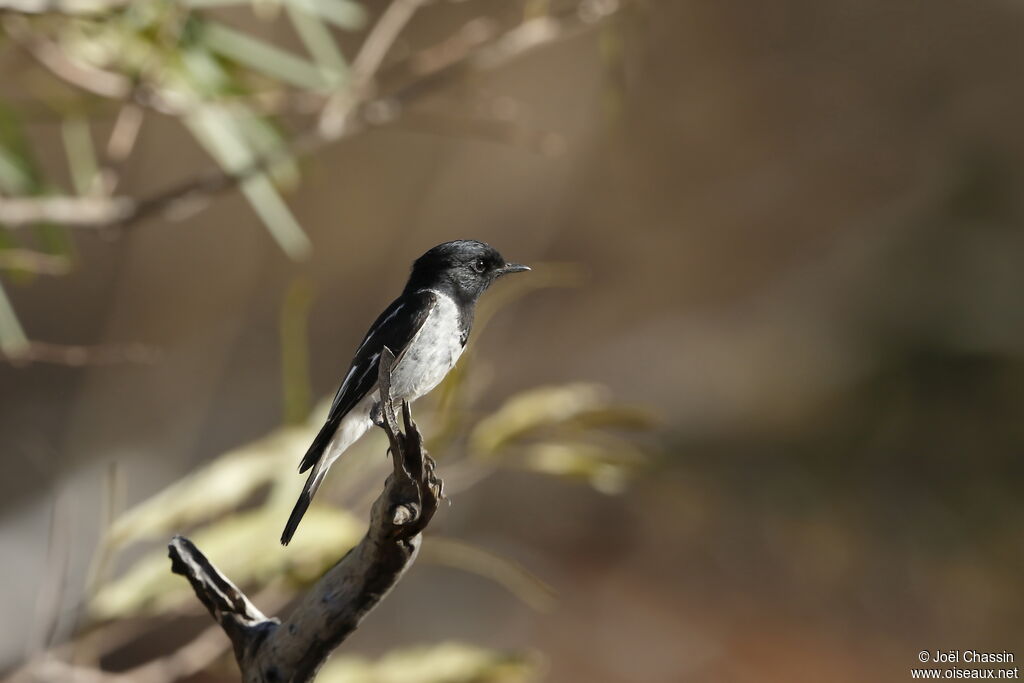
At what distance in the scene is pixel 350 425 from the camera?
3.41ft

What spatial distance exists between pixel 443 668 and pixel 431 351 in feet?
2.18

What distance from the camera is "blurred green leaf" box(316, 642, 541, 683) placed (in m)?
1.41

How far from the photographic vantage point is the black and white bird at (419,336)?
0.96 m

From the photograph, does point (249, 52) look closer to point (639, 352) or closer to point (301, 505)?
point (301, 505)

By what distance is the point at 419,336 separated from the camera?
0.99 meters

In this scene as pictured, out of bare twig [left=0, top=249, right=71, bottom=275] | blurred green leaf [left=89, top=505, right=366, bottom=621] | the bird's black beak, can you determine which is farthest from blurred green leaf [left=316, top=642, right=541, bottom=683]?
bare twig [left=0, top=249, right=71, bottom=275]

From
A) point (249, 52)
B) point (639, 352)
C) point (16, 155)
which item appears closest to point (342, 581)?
point (16, 155)

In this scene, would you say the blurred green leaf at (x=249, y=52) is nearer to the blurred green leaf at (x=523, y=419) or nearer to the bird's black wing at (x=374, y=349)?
the blurred green leaf at (x=523, y=419)

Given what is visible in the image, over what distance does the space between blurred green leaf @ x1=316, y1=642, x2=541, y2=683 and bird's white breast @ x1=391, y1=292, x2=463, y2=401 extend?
1.72ft

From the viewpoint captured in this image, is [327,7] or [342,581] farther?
[327,7]

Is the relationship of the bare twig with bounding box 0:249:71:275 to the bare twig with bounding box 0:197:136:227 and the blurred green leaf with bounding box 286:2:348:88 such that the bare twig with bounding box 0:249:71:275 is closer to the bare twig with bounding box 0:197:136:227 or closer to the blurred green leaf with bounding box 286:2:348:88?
the bare twig with bounding box 0:197:136:227

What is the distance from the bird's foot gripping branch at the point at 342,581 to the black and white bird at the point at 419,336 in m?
0.08

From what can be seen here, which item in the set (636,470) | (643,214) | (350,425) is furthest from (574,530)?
(350,425)

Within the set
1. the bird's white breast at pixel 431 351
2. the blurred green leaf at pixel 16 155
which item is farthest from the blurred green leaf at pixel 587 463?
the blurred green leaf at pixel 16 155
